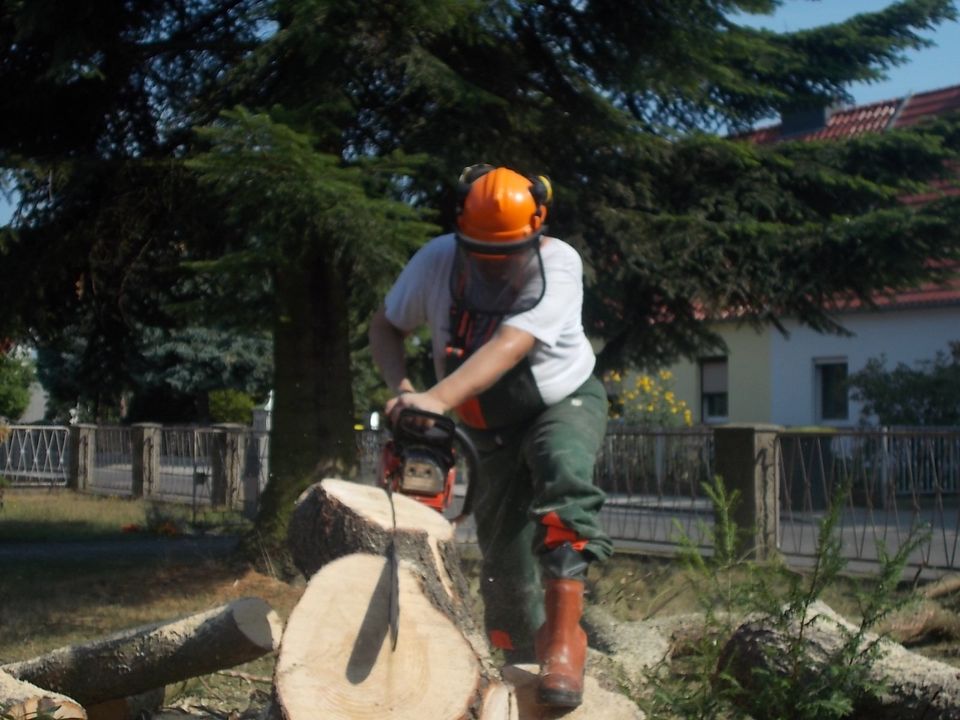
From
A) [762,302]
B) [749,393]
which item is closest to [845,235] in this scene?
[762,302]

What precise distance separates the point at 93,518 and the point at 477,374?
1073 centimetres

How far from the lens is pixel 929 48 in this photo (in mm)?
9766

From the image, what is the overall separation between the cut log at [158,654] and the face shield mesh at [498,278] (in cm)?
121

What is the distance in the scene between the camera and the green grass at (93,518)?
1132 centimetres

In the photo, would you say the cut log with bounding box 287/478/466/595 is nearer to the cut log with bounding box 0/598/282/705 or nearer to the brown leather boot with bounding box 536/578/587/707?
the brown leather boot with bounding box 536/578/587/707

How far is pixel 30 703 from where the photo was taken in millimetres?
3605

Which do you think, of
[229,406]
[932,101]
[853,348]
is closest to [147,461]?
[229,406]

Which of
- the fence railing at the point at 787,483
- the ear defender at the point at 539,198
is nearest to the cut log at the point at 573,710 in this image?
the ear defender at the point at 539,198

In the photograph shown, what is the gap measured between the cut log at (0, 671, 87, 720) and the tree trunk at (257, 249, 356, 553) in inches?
172

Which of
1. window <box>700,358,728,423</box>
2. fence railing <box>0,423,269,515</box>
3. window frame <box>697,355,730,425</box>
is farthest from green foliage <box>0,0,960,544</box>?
window <box>700,358,728,423</box>

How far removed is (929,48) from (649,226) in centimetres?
337

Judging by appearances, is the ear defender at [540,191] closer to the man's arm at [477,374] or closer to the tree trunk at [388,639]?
the man's arm at [477,374]

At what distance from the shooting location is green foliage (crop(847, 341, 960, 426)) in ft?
56.7

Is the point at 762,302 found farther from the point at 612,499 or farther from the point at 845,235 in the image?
the point at 612,499
